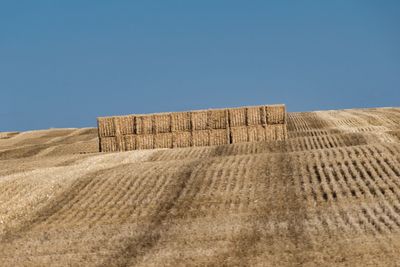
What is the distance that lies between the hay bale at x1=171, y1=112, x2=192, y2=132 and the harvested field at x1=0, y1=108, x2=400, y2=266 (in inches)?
249

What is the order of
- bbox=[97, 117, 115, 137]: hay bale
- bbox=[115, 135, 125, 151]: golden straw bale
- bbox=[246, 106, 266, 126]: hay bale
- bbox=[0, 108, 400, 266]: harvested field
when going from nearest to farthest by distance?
bbox=[0, 108, 400, 266]: harvested field → bbox=[246, 106, 266, 126]: hay bale → bbox=[115, 135, 125, 151]: golden straw bale → bbox=[97, 117, 115, 137]: hay bale

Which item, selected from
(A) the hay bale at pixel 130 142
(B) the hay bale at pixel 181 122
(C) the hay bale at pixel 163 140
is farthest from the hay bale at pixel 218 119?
(A) the hay bale at pixel 130 142

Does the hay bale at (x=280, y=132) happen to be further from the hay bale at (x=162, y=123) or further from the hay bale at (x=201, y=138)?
the hay bale at (x=162, y=123)

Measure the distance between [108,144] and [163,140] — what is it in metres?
3.11

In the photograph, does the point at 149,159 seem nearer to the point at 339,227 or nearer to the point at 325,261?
the point at 339,227

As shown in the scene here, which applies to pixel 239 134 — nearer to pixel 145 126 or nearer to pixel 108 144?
pixel 145 126

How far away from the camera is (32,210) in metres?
22.9

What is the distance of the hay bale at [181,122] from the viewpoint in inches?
1647

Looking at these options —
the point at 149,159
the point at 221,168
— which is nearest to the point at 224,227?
the point at 221,168

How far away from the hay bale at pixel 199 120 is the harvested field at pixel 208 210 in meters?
6.26

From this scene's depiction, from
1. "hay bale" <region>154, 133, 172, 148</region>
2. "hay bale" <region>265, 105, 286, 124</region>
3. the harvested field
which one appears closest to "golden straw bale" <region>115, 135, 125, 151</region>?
"hay bale" <region>154, 133, 172, 148</region>

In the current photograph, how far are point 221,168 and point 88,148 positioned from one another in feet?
72.0

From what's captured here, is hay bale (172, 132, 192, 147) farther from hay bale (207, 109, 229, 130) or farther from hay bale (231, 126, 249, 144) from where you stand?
hay bale (231, 126, 249, 144)

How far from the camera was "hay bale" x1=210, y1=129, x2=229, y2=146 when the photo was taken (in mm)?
41625
